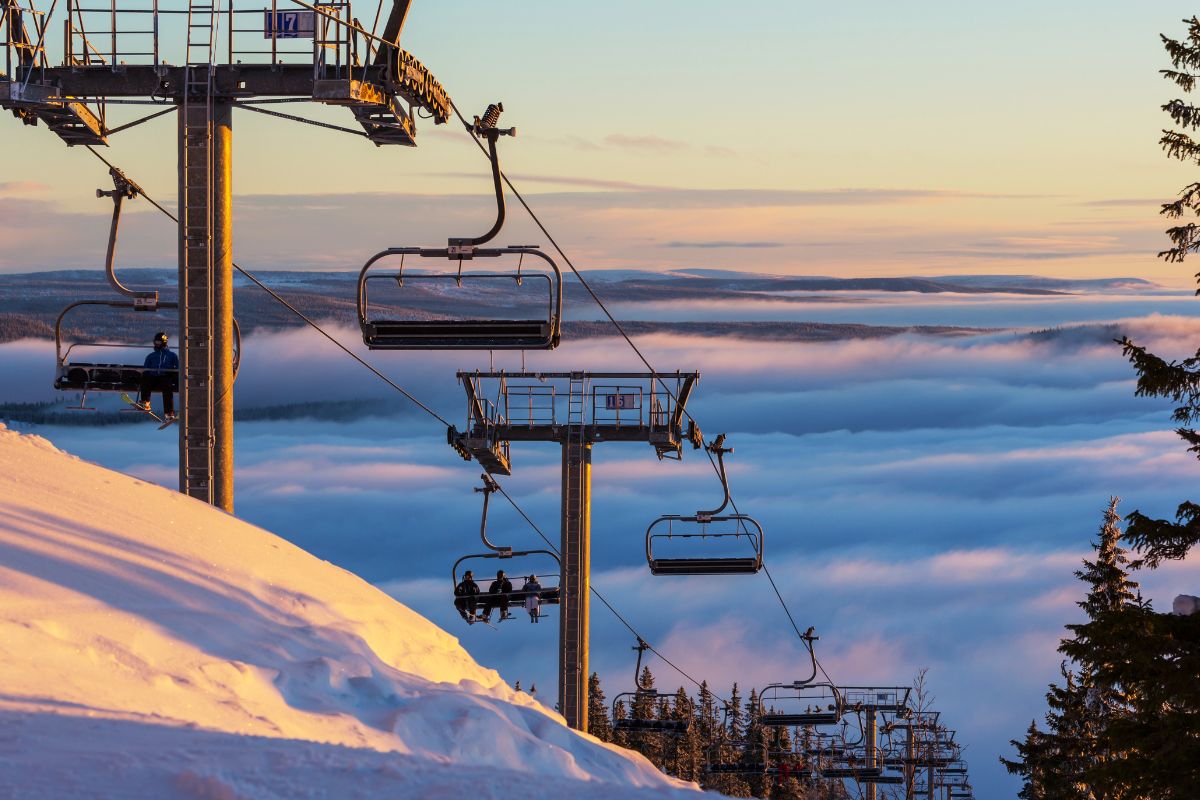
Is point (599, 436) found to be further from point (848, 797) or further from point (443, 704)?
point (848, 797)

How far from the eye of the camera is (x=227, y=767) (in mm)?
10883

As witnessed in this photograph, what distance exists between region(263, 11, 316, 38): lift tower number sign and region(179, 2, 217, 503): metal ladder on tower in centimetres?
89

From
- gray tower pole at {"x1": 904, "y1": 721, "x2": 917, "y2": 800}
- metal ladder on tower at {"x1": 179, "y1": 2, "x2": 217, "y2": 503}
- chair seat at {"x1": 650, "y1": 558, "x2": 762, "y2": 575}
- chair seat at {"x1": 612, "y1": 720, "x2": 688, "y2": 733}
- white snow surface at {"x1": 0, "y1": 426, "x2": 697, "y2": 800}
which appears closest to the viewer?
white snow surface at {"x1": 0, "y1": 426, "x2": 697, "y2": 800}

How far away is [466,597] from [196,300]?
13658 millimetres

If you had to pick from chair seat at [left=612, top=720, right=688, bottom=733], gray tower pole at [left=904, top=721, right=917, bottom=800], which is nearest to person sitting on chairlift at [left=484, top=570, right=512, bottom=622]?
chair seat at [left=612, top=720, right=688, bottom=733]

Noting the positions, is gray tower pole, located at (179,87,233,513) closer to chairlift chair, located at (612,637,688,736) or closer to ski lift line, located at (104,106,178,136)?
ski lift line, located at (104,106,178,136)

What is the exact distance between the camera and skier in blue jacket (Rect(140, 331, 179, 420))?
21.3 metres

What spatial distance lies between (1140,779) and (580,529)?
10481 millimetres

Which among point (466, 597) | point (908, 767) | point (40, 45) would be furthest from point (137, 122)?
point (908, 767)

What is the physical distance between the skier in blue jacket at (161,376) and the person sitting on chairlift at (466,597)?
37.8 ft

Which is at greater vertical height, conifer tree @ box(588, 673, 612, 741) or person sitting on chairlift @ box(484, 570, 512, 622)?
conifer tree @ box(588, 673, 612, 741)

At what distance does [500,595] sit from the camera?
3225 cm

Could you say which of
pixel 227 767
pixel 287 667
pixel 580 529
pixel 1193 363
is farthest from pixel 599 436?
pixel 227 767

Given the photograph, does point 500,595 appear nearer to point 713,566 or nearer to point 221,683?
point 713,566
